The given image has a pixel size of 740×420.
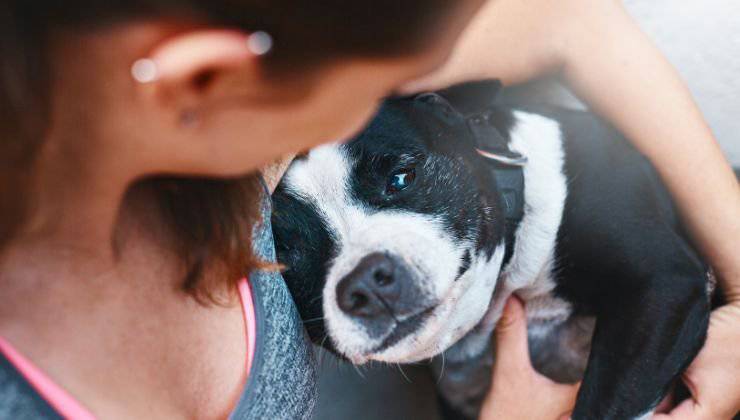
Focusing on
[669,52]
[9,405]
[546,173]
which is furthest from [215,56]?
[669,52]

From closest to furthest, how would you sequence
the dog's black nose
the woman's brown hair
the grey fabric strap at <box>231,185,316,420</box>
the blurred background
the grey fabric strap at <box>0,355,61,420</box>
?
the woman's brown hair, the grey fabric strap at <box>0,355,61,420</box>, the grey fabric strap at <box>231,185,316,420</box>, the dog's black nose, the blurred background

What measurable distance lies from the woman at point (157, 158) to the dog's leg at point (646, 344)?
500 millimetres

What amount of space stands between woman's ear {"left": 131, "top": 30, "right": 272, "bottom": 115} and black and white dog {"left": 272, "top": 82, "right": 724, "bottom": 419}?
0.48 meters

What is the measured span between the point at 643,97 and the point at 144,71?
2.62 feet

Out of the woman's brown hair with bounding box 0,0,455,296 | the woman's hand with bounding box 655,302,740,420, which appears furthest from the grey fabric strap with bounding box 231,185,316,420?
the woman's hand with bounding box 655,302,740,420

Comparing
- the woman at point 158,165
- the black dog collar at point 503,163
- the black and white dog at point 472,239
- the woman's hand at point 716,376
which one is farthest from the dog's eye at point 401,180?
the woman's hand at point 716,376

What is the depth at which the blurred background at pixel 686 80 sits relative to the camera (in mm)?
1203

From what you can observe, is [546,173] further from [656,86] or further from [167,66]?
[167,66]

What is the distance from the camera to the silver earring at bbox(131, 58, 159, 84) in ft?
1.26

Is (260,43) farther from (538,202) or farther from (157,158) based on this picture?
(538,202)

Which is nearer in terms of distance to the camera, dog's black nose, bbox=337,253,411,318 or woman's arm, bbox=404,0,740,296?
dog's black nose, bbox=337,253,411,318

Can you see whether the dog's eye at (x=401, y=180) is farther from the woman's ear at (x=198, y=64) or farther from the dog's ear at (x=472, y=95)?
the woman's ear at (x=198, y=64)

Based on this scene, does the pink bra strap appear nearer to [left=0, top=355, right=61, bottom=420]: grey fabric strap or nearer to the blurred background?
[left=0, top=355, right=61, bottom=420]: grey fabric strap

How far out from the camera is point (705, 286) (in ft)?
3.15
